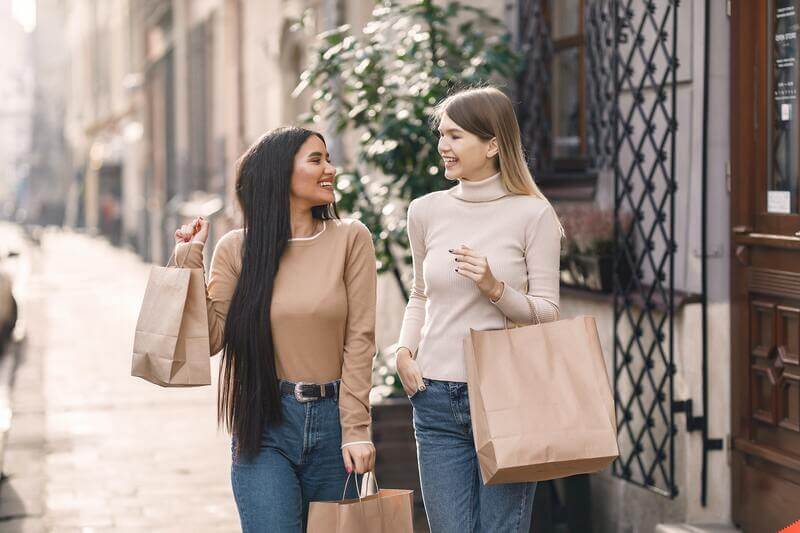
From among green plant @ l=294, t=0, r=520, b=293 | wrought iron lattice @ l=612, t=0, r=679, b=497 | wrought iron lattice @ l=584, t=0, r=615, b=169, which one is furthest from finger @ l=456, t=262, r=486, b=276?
green plant @ l=294, t=0, r=520, b=293

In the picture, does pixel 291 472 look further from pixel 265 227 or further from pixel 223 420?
pixel 265 227

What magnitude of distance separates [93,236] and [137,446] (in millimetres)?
42163

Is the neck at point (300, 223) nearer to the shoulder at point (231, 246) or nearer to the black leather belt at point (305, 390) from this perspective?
the shoulder at point (231, 246)

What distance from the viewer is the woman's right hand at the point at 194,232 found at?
12.2 ft

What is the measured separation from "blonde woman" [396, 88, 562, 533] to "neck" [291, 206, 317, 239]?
38 cm

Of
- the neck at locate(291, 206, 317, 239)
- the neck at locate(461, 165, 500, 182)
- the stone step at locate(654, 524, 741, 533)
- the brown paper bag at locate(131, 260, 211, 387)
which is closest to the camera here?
the brown paper bag at locate(131, 260, 211, 387)

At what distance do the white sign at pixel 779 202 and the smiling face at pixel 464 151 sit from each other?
5.72 ft

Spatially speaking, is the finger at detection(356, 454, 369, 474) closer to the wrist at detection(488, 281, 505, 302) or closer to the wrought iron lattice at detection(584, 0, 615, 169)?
the wrist at detection(488, 281, 505, 302)

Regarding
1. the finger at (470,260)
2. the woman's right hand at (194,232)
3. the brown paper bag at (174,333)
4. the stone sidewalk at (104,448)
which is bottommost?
the stone sidewalk at (104,448)

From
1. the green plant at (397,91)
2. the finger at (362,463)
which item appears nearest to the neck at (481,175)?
the finger at (362,463)

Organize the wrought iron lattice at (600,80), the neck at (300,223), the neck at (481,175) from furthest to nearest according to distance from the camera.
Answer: the wrought iron lattice at (600,80)
the neck at (300,223)
the neck at (481,175)

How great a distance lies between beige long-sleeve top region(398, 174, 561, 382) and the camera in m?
3.57

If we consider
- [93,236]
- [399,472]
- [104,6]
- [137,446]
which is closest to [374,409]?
[399,472]

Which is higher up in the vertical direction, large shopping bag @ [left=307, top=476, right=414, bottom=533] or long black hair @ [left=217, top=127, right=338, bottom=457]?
long black hair @ [left=217, top=127, right=338, bottom=457]
